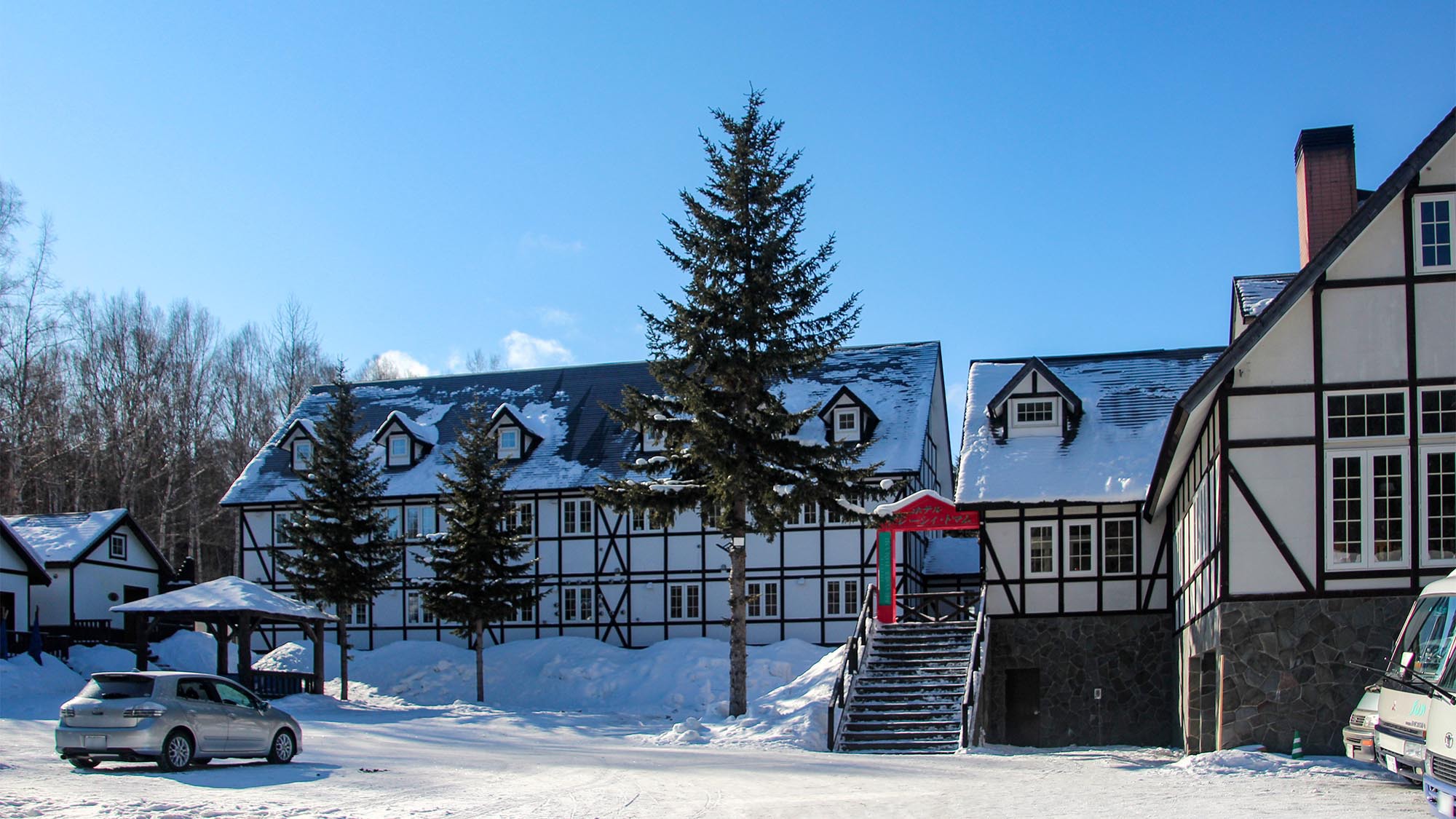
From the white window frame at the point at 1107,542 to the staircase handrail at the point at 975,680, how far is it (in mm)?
2645

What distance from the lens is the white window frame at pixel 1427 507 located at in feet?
59.6

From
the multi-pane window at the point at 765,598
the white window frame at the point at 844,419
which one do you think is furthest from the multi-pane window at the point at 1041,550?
the multi-pane window at the point at 765,598

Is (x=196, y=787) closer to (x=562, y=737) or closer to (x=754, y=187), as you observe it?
(x=562, y=737)

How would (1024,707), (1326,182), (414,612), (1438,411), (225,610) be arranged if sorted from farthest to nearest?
(414,612) < (225,610) < (1024,707) < (1326,182) < (1438,411)

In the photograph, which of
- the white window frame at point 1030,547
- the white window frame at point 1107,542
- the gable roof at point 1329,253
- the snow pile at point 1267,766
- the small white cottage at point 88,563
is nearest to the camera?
the snow pile at point 1267,766

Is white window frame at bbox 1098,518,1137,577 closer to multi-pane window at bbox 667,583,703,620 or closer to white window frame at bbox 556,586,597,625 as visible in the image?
multi-pane window at bbox 667,583,703,620

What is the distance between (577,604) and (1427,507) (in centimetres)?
2847

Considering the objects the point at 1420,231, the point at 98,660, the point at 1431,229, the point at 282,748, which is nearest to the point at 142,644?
the point at 98,660

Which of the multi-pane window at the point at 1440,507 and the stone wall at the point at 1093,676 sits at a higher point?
the multi-pane window at the point at 1440,507

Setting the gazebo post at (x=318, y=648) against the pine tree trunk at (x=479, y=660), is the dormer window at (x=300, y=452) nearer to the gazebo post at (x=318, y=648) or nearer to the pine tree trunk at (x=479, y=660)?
the gazebo post at (x=318, y=648)

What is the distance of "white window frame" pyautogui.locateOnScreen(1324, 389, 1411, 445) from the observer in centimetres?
1831

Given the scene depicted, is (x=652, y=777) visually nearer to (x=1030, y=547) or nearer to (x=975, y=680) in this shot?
(x=975, y=680)

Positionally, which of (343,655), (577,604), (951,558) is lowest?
(343,655)

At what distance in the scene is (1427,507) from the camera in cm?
1816
